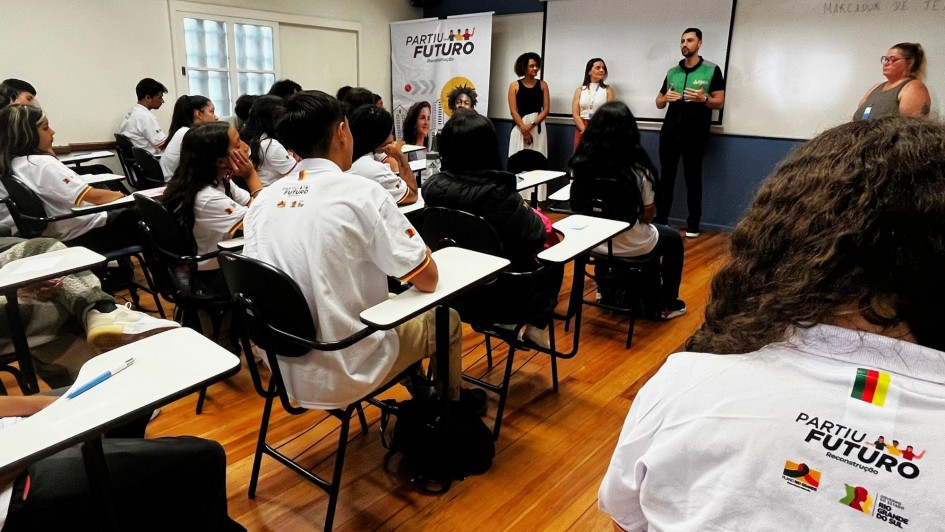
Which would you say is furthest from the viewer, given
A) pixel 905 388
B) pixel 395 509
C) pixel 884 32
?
pixel 884 32

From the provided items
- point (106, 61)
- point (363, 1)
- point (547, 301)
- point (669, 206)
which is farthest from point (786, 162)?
point (363, 1)

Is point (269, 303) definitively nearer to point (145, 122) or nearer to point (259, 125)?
point (259, 125)

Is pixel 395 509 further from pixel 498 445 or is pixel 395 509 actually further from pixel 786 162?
pixel 786 162

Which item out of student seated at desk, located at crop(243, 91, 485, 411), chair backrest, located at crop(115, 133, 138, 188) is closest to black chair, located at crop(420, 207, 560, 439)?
student seated at desk, located at crop(243, 91, 485, 411)

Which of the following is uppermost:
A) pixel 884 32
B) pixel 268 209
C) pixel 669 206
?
pixel 884 32

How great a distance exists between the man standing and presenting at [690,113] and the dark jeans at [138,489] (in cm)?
402

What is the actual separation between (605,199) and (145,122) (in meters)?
3.84

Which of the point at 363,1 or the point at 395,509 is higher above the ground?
the point at 363,1

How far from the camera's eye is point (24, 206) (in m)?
2.82

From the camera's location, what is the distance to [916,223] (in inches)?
24.8

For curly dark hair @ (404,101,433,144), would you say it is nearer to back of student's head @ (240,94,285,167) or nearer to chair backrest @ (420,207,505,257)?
back of student's head @ (240,94,285,167)

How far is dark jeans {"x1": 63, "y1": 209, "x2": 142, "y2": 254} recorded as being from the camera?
299 cm

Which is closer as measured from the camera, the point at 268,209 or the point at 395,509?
the point at 268,209

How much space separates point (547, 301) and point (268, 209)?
1.10 metres
